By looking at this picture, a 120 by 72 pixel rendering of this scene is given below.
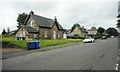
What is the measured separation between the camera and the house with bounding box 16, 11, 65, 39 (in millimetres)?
51875

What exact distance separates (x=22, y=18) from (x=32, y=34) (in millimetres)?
52492

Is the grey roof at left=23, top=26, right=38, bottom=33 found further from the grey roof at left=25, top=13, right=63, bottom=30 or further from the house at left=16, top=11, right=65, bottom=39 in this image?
the grey roof at left=25, top=13, right=63, bottom=30

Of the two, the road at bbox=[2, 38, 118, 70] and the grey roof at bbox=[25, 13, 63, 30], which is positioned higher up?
the grey roof at bbox=[25, 13, 63, 30]

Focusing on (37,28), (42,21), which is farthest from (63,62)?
(42,21)

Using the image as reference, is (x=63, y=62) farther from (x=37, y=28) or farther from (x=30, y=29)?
(x=37, y=28)

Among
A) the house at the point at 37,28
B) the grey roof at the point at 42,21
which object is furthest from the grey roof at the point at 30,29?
the grey roof at the point at 42,21

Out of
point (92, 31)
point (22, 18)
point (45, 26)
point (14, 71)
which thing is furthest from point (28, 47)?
point (92, 31)

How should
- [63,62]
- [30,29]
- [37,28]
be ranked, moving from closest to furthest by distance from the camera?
[63,62]
[30,29]
[37,28]

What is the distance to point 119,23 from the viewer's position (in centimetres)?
12706

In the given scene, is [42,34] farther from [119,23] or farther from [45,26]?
[119,23]

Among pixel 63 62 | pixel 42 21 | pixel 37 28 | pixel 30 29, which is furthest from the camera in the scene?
pixel 42 21

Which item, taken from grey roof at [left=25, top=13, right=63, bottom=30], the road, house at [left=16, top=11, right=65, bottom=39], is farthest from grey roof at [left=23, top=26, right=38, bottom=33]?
the road

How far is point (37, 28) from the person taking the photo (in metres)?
54.1

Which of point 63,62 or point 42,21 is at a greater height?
point 42,21
